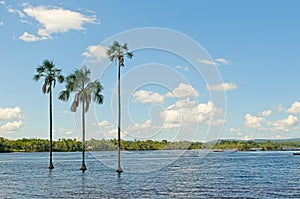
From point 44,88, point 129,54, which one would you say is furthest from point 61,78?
point 129,54

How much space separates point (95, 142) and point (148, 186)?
57867 millimetres

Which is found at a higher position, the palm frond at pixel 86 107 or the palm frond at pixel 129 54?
the palm frond at pixel 129 54

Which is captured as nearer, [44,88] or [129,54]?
[129,54]

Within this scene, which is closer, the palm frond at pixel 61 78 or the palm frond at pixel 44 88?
the palm frond at pixel 61 78

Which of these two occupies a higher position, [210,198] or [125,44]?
[125,44]

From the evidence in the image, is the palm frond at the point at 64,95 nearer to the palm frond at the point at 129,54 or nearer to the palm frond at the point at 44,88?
the palm frond at the point at 44,88

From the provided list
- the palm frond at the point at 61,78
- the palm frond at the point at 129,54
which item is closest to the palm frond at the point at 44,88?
the palm frond at the point at 61,78

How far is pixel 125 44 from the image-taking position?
58.0 meters

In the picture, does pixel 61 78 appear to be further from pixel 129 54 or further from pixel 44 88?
pixel 129 54

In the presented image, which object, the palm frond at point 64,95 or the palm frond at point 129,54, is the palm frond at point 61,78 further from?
the palm frond at point 129,54

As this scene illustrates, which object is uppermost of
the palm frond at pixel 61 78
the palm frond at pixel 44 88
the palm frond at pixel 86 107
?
the palm frond at pixel 61 78

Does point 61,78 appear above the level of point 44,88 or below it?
above

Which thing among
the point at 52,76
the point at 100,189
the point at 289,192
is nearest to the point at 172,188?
the point at 100,189

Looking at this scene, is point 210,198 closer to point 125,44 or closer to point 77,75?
point 125,44
